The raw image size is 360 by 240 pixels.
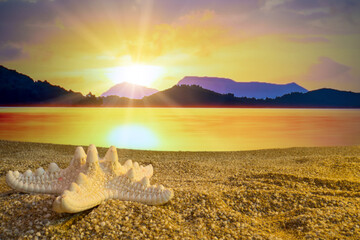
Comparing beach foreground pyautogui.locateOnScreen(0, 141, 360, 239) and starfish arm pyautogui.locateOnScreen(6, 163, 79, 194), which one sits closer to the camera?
beach foreground pyautogui.locateOnScreen(0, 141, 360, 239)

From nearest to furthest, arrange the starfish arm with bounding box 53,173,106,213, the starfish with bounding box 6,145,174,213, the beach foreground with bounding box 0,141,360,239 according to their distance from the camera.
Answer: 1. the starfish arm with bounding box 53,173,106,213
2. the beach foreground with bounding box 0,141,360,239
3. the starfish with bounding box 6,145,174,213

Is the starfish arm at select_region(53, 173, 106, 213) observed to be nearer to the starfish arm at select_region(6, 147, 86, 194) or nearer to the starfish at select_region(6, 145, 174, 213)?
the starfish at select_region(6, 145, 174, 213)

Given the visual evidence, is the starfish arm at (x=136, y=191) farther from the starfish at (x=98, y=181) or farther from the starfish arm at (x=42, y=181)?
the starfish arm at (x=42, y=181)

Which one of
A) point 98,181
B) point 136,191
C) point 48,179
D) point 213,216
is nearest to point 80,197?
point 98,181

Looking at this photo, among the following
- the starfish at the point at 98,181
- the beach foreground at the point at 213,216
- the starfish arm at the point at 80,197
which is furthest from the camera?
the starfish at the point at 98,181

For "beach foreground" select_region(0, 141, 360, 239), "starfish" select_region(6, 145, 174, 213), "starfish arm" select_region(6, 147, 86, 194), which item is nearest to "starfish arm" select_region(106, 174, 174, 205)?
"starfish" select_region(6, 145, 174, 213)

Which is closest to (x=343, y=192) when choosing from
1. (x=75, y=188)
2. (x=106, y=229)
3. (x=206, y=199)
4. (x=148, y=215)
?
(x=206, y=199)

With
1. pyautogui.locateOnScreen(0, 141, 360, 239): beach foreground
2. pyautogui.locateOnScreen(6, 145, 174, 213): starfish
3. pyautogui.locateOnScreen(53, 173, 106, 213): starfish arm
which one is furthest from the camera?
pyautogui.locateOnScreen(6, 145, 174, 213): starfish

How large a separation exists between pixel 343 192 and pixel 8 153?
10994 mm

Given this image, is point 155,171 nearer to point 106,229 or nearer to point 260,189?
point 260,189

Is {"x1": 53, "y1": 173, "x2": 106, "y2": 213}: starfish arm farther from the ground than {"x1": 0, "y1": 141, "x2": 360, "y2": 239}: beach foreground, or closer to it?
farther from the ground

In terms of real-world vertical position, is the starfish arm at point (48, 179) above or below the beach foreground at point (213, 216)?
above

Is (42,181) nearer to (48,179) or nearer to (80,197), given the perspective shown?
Answer: (48,179)

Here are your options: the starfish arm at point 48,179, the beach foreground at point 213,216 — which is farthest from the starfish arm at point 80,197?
the starfish arm at point 48,179
